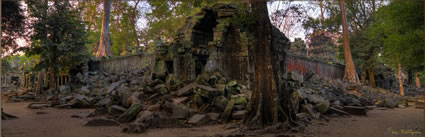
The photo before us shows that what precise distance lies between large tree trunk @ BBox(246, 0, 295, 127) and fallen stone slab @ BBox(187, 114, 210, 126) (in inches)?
48.6

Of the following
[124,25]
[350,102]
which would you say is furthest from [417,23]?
[124,25]

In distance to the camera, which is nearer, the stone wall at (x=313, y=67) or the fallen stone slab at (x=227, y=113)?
the fallen stone slab at (x=227, y=113)

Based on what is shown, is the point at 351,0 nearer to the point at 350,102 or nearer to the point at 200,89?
the point at 350,102

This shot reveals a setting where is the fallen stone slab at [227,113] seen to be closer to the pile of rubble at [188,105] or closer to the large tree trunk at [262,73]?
the pile of rubble at [188,105]

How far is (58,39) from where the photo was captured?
47.4ft

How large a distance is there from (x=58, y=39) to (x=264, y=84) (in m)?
13.3

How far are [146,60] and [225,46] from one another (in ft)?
27.1

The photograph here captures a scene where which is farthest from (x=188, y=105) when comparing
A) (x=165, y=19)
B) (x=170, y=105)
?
(x=165, y=19)

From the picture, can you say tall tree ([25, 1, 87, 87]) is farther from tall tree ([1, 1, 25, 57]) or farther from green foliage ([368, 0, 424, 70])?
green foliage ([368, 0, 424, 70])

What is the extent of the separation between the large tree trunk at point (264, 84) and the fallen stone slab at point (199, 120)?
124 cm

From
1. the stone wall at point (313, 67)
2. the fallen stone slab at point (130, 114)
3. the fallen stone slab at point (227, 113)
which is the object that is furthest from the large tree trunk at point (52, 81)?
the stone wall at point (313, 67)

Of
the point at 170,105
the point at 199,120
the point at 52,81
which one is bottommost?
the point at 199,120

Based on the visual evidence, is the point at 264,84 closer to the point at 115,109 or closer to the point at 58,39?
the point at 115,109

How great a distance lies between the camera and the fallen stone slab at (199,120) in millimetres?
6420
